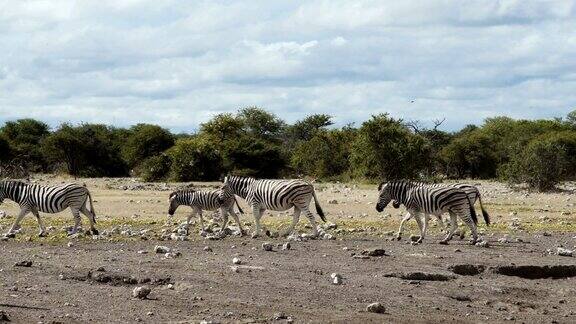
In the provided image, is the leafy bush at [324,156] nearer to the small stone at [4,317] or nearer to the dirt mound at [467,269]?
the dirt mound at [467,269]

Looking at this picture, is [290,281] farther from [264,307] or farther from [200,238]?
[200,238]

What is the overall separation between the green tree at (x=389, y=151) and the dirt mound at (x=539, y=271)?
28.5m

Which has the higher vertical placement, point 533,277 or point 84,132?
point 84,132

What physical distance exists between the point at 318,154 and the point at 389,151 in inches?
479

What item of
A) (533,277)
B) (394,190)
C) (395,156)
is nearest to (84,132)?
(395,156)

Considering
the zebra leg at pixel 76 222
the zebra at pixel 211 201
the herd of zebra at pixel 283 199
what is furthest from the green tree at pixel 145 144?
the zebra leg at pixel 76 222

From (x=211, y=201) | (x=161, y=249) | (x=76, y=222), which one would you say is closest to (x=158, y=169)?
(x=211, y=201)

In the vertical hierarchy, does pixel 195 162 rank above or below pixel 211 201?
above

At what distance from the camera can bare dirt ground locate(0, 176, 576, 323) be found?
11594 mm

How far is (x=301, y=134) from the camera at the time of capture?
290 feet

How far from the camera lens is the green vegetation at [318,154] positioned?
147ft

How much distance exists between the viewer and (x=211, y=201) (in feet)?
72.3

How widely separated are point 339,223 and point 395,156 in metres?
21.2

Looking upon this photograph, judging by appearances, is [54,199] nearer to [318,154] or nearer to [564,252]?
[564,252]
